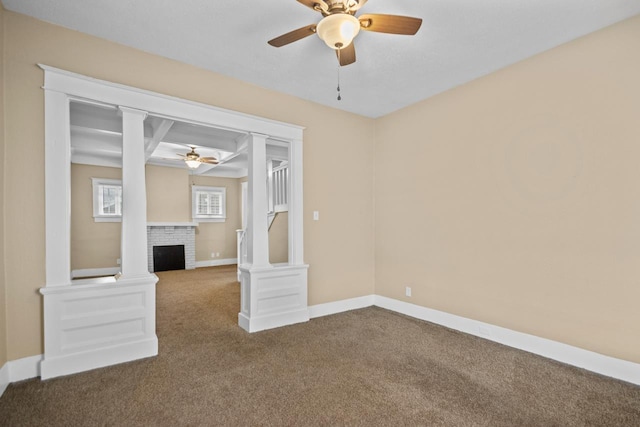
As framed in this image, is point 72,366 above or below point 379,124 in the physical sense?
below

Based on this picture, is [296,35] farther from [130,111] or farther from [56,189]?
[56,189]

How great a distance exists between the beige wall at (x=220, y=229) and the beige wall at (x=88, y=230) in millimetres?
1935

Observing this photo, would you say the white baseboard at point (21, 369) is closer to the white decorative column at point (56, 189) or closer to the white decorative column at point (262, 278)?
the white decorative column at point (56, 189)

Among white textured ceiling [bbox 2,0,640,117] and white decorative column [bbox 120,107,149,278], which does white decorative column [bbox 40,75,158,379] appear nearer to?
white decorative column [bbox 120,107,149,278]

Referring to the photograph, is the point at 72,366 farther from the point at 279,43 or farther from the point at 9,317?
the point at 279,43

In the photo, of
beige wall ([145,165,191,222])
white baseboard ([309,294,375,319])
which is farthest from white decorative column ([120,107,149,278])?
beige wall ([145,165,191,222])

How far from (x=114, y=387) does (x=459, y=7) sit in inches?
147

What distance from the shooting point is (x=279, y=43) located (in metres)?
2.29

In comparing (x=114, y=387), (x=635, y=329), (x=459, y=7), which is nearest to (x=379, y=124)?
(x=459, y=7)

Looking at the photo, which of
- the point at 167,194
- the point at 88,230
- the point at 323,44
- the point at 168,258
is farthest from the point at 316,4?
the point at 88,230

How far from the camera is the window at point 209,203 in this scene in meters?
8.59

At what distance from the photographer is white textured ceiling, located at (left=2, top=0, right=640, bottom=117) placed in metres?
2.28

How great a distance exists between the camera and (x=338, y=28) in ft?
6.59

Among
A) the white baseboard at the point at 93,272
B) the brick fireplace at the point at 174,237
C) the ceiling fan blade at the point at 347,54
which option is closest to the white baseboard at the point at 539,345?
the ceiling fan blade at the point at 347,54
